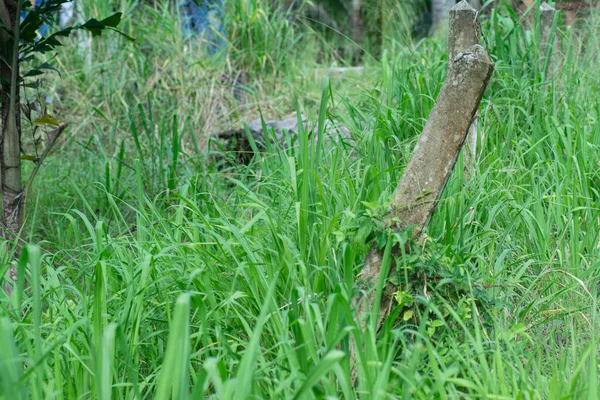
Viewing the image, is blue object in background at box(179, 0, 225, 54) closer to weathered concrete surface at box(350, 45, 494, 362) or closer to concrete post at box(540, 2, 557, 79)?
concrete post at box(540, 2, 557, 79)

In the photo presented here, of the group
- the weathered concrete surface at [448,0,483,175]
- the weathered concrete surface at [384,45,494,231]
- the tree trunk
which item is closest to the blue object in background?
the tree trunk

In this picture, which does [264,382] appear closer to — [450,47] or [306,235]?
[306,235]

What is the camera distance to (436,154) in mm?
2301

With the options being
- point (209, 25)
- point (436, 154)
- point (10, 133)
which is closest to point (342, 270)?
point (436, 154)

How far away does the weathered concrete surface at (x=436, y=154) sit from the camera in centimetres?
227

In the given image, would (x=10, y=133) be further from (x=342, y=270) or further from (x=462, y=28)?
(x=462, y=28)

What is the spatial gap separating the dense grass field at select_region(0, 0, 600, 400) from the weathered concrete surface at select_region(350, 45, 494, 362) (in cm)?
7

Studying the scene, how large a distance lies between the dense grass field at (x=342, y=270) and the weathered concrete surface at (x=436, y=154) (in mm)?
72

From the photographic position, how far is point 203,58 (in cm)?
645

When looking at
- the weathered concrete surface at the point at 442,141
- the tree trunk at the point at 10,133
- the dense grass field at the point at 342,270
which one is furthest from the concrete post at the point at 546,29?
the tree trunk at the point at 10,133

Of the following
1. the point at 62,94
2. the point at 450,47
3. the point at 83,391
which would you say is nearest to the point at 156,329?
the point at 83,391

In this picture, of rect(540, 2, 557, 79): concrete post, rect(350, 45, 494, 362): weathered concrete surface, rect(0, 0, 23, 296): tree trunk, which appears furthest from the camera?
rect(540, 2, 557, 79): concrete post

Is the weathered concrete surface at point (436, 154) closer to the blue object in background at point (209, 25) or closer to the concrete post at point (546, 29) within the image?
the concrete post at point (546, 29)

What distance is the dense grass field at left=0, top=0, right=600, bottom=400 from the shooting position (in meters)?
1.81
